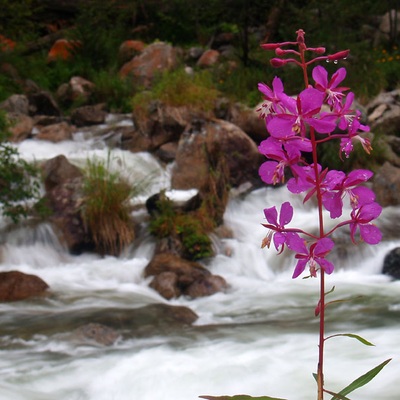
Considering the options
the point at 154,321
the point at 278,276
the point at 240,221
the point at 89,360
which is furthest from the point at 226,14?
the point at 89,360

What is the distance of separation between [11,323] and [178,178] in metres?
4.02

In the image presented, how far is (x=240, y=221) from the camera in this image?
862cm

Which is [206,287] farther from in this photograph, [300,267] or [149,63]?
[149,63]

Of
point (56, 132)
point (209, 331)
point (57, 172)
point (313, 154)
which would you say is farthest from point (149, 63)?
point (313, 154)

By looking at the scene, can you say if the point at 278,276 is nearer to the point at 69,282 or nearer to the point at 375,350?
the point at 69,282

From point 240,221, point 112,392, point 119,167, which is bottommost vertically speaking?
point 112,392

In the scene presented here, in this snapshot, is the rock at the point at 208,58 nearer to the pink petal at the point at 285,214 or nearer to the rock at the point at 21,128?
the rock at the point at 21,128

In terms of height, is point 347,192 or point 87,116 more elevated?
point 87,116

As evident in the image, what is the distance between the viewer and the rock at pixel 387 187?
347 inches

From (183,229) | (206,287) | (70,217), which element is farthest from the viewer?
(70,217)

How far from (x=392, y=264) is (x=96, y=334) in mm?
3304

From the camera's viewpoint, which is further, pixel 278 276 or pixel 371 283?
pixel 278 276

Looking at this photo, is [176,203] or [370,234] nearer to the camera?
[370,234]

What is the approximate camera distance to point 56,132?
11289mm
